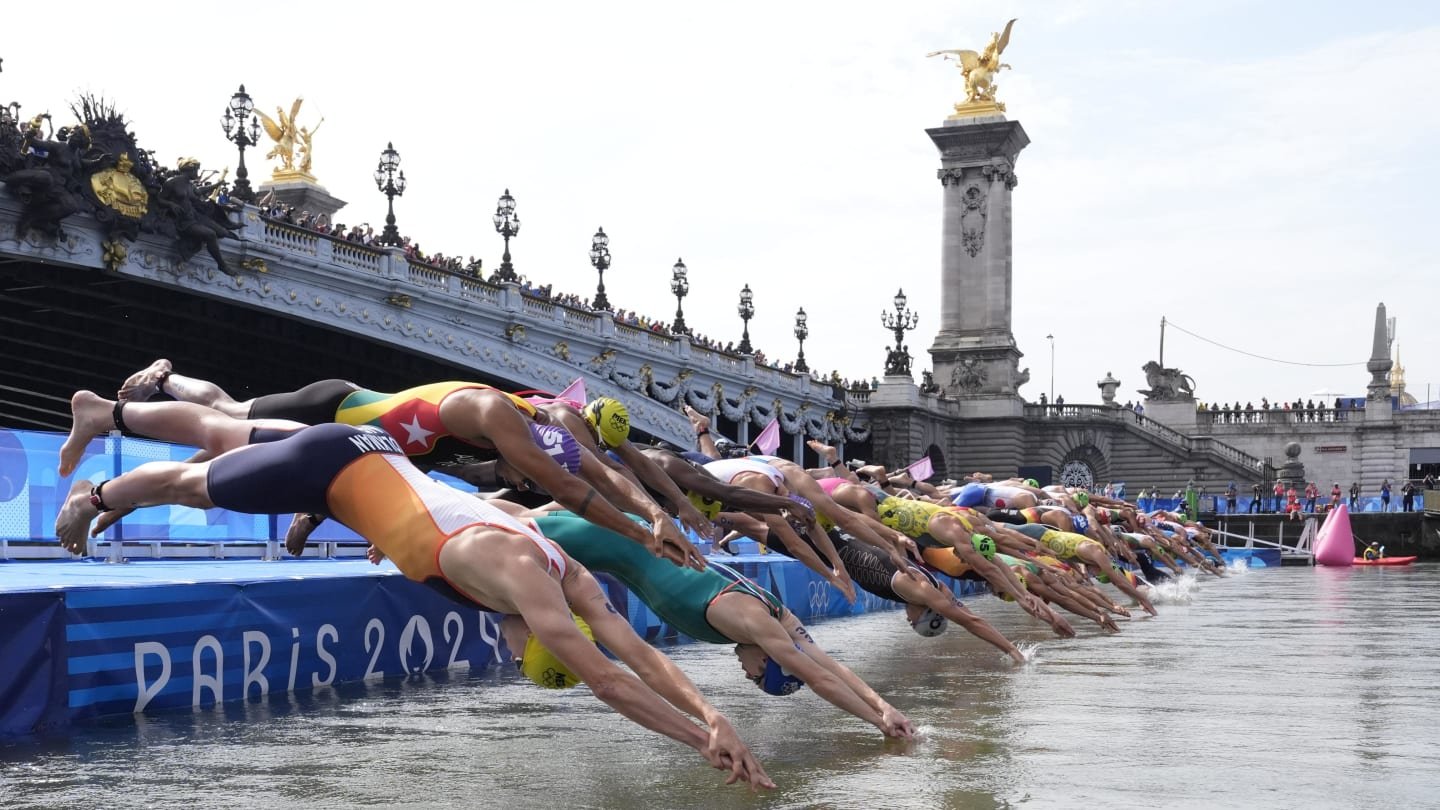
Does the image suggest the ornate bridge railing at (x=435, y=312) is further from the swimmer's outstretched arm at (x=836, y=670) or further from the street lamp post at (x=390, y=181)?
the swimmer's outstretched arm at (x=836, y=670)

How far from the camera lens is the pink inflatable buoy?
46.2 meters

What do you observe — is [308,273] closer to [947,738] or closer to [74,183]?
[74,183]

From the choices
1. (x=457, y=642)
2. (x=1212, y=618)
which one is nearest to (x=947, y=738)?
(x=457, y=642)

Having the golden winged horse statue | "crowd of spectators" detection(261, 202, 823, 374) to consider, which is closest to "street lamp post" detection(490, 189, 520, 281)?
"crowd of spectators" detection(261, 202, 823, 374)

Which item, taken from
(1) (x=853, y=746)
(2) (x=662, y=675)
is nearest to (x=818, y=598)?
(1) (x=853, y=746)

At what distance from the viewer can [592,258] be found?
170 ft

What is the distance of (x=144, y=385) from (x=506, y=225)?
1547 inches

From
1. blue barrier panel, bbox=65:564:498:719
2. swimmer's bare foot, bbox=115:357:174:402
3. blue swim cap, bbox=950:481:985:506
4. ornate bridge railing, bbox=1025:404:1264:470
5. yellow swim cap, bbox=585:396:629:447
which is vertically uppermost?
ornate bridge railing, bbox=1025:404:1264:470

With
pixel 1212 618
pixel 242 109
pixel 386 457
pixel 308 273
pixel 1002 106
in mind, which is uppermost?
pixel 1002 106

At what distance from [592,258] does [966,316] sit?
107ft

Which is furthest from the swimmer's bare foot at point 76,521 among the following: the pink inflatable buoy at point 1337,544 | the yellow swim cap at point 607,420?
the pink inflatable buoy at point 1337,544

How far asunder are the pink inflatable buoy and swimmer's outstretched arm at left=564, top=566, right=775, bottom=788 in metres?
43.3

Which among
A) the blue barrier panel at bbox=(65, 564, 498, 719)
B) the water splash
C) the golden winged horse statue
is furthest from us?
the golden winged horse statue

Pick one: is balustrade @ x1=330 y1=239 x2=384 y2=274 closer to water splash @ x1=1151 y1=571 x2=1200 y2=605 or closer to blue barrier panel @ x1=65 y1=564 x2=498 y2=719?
water splash @ x1=1151 y1=571 x2=1200 y2=605
